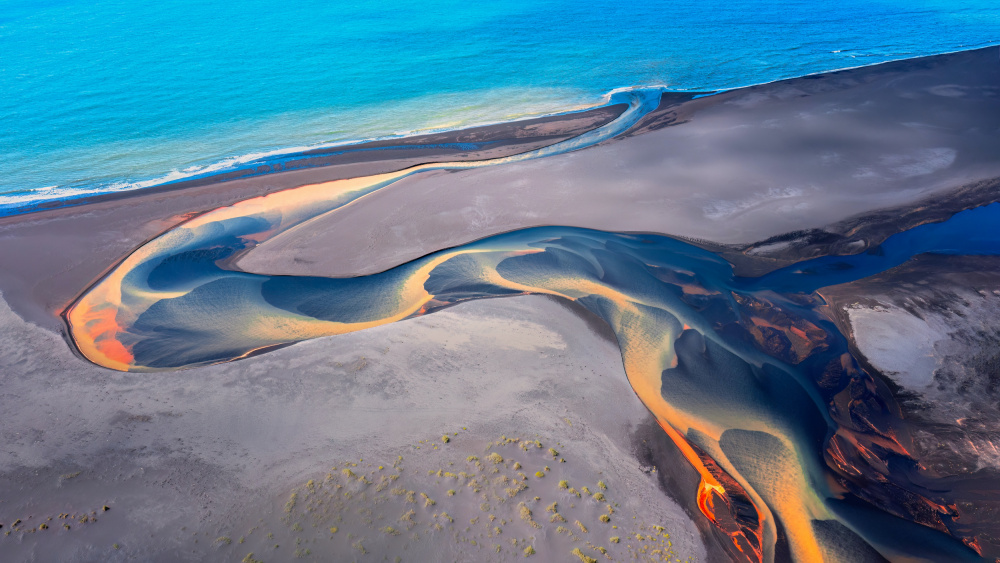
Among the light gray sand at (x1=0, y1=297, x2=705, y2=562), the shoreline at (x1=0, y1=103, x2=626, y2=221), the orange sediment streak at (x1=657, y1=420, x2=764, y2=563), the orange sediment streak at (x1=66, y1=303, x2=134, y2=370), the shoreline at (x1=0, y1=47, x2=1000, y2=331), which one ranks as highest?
the shoreline at (x1=0, y1=103, x2=626, y2=221)

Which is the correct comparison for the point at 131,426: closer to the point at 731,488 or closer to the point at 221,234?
the point at 221,234

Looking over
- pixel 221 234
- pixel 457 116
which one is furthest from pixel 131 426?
pixel 457 116

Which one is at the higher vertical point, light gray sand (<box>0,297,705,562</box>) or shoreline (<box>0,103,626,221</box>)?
shoreline (<box>0,103,626,221</box>)

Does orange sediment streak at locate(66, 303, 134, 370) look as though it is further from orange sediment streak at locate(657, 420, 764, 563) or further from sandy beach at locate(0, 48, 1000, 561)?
orange sediment streak at locate(657, 420, 764, 563)

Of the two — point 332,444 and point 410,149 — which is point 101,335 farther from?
point 410,149

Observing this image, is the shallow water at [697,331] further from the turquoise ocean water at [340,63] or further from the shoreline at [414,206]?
the turquoise ocean water at [340,63]

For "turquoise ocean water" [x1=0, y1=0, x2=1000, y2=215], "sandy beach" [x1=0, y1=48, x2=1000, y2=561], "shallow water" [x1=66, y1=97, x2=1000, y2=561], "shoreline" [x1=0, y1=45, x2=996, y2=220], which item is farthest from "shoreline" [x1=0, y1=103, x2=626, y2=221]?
"shallow water" [x1=66, y1=97, x2=1000, y2=561]

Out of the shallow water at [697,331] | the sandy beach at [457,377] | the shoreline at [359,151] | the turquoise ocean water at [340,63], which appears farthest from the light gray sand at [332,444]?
the turquoise ocean water at [340,63]

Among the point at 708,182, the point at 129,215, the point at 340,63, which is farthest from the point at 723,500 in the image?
the point at 340,63
